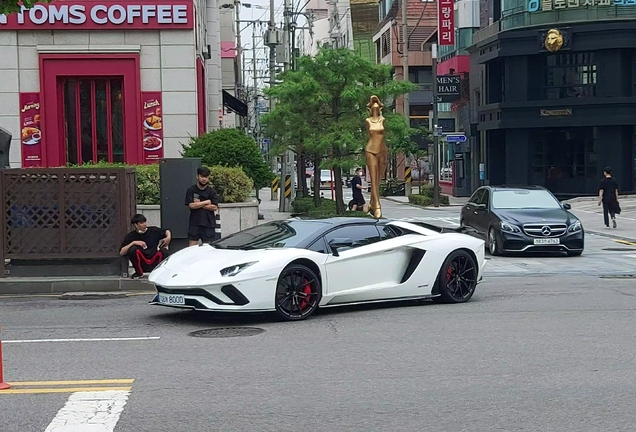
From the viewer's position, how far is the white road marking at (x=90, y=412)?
6195 mm

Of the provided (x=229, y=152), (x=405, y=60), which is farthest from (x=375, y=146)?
(x=405, y=60)

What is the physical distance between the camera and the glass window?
11.5 metres

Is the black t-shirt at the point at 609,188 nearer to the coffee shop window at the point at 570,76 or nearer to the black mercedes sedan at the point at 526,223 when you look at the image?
the black mercedes sedan at the point at 526,223

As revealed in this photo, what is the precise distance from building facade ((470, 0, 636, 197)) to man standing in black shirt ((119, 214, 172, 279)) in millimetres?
30961

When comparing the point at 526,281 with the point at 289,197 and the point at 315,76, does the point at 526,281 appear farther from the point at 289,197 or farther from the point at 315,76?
the point at 289,197

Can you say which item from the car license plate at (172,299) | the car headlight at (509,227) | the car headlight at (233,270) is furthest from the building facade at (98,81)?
the car headlight at (233,270)

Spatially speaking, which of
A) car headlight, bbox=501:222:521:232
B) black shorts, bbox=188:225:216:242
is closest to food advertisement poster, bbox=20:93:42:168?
black shorts, bbox=188:225:216:242

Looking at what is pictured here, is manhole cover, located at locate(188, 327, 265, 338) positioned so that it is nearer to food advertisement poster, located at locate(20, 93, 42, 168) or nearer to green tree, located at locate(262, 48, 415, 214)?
food advertisement poster, located at locate(20, 93, 42, 168)

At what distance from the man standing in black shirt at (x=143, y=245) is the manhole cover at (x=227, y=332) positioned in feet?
13.3

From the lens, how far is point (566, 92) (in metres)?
42.9

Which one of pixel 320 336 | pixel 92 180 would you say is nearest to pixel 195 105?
pixel 92 180

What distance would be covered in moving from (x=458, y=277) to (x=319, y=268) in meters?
2.30

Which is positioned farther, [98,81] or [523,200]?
[98,81]

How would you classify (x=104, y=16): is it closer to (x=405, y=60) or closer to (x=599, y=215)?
(x=599, y=215)
